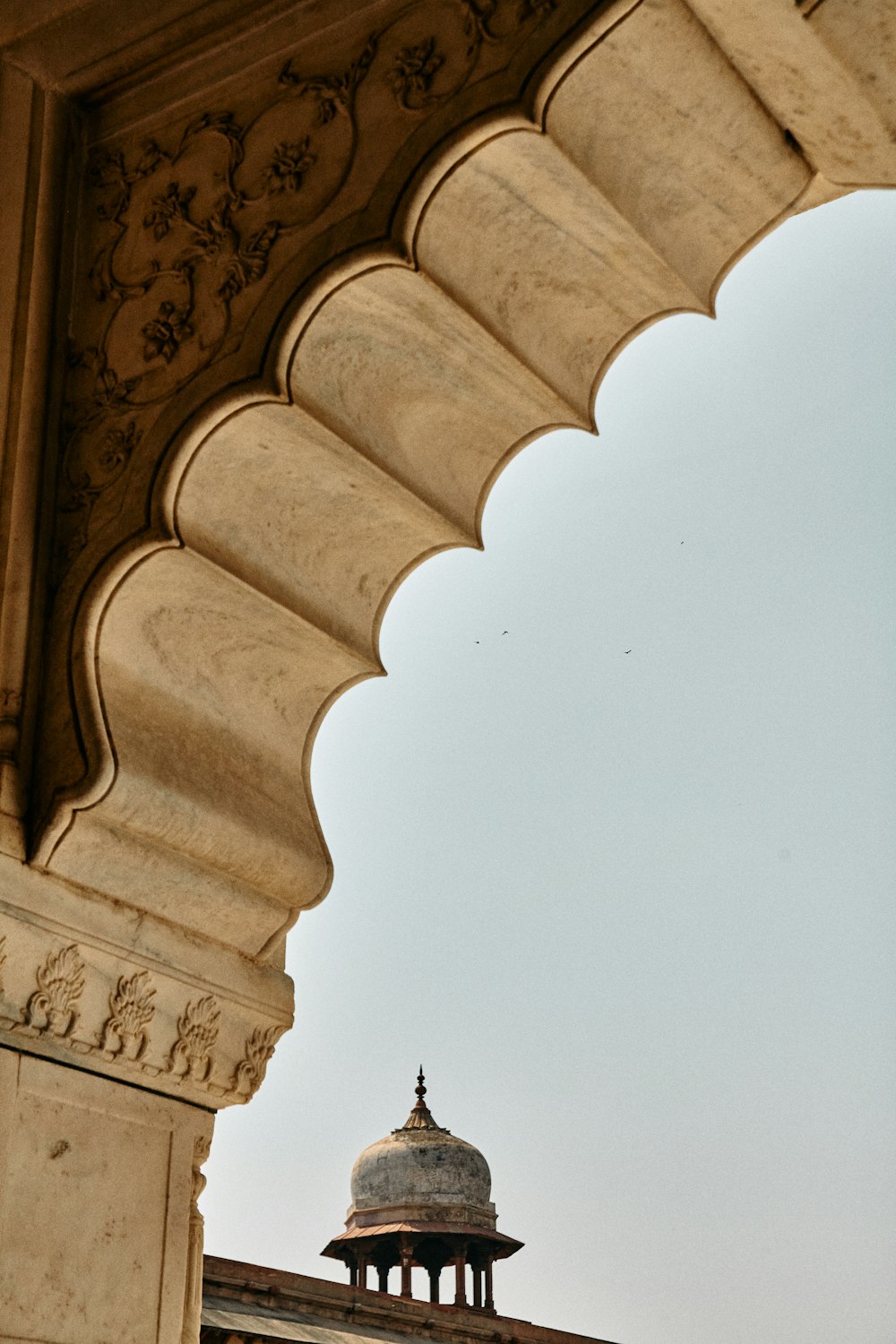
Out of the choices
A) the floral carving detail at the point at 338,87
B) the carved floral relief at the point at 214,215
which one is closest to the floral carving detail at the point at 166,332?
the carved floral relief at the point at 214,215

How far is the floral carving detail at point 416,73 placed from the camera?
9.97 feet

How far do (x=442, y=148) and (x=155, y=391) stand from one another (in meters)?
0.70

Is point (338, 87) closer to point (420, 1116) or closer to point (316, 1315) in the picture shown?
point (316, 1315)

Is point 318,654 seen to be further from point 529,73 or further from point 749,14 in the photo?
point 749,14

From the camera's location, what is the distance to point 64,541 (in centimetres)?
316

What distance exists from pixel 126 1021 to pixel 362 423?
1.17 metres

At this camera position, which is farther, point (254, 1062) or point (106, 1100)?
point (254, 1062)

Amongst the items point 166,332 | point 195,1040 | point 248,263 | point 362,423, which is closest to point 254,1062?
point 195,1040

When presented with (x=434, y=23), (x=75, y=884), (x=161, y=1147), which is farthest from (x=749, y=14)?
(x=161, y=1147)

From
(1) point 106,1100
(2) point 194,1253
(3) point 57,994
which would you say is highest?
(3) point 57,994

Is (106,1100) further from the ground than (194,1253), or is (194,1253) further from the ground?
(106,1100)

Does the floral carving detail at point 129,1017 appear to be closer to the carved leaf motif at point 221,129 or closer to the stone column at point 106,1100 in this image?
the stone column at point 106,1100

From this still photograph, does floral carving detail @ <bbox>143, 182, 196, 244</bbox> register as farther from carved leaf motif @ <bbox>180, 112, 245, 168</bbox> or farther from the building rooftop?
the building rooftop

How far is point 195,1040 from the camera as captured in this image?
3.17 metres
